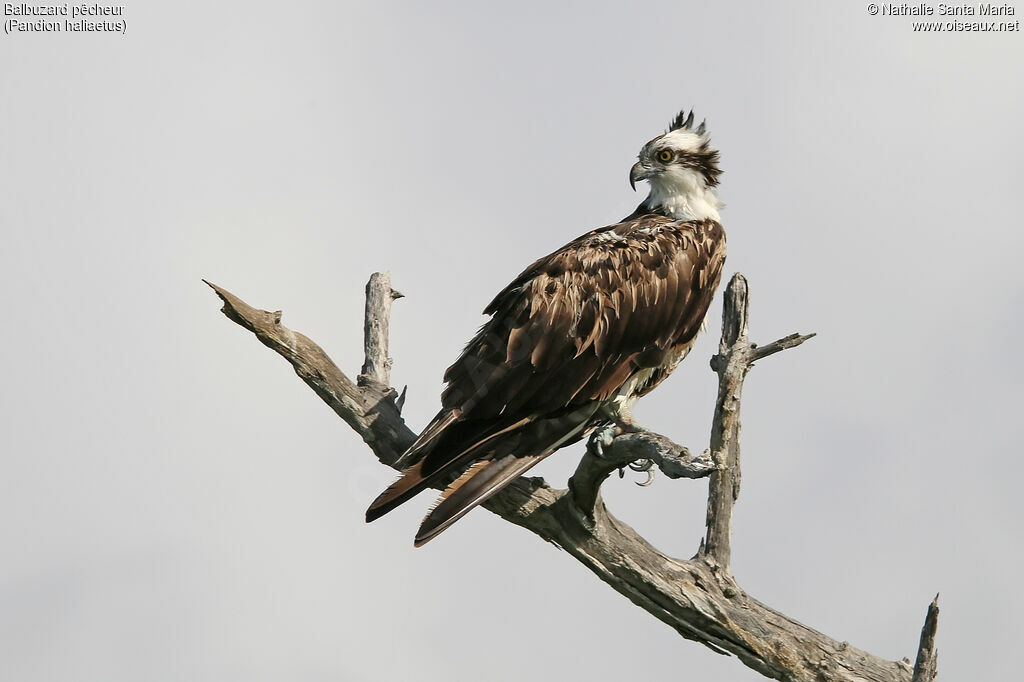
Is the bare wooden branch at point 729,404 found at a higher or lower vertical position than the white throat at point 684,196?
lower

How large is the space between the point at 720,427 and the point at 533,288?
A: 1.65 meters

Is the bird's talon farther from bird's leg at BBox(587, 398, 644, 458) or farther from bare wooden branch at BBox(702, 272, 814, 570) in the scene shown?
bare wooden branch at BBox(702, 272, 814, 570)

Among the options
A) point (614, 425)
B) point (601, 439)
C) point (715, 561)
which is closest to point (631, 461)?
point (601, 439)

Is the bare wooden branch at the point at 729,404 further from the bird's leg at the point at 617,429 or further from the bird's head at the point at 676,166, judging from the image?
the bird's head at the point at 676,166

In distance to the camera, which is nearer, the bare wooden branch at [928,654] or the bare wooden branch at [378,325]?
the bare wooden branch at [928,654]

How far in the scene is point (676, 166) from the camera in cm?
895

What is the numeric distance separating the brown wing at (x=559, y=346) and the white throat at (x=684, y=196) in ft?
1.72

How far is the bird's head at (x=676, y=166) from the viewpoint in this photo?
895 cm

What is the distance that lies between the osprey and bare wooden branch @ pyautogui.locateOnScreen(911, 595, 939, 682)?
235 cm

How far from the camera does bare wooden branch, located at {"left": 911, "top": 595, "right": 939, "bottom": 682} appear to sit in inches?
266

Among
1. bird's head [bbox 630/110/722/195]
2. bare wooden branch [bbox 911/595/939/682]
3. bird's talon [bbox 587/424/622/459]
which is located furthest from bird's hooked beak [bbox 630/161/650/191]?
bare wooden branch [bbox 911/595/939/682]

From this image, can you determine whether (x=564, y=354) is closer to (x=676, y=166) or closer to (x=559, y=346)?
(x=559, y=346)

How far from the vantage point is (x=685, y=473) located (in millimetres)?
5926

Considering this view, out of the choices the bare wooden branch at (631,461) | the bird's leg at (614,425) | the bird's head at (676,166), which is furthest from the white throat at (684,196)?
the bare wooden branch at (631,461)
